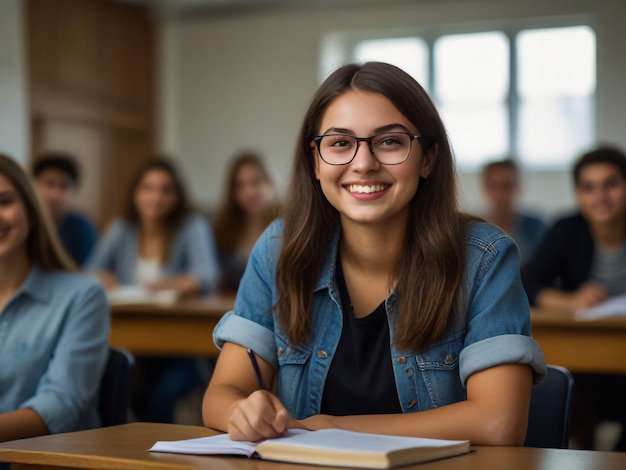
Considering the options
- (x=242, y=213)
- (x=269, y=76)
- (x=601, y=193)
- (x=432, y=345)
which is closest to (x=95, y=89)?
(x=269, y=76)

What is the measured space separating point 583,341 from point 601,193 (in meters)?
0.73

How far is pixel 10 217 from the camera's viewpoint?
7.70ft

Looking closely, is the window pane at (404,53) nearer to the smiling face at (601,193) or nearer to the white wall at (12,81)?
the white wall at (12,81)

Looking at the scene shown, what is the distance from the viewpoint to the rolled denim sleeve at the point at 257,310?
1.93 m

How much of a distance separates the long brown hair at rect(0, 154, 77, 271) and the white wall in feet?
16.8

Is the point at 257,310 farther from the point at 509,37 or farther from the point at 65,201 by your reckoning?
the point at 509,37

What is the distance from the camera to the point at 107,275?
4719 millimetres

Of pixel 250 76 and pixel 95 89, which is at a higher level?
pixel 250 76

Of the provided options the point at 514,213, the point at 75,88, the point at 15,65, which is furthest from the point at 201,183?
the point at 514,213

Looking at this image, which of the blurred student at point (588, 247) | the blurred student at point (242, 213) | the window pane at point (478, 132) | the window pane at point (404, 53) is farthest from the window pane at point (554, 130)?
the blurred student at point (588, 247)

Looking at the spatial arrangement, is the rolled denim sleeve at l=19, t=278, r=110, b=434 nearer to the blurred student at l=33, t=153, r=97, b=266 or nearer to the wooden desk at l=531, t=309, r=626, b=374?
the wooden desk at l=531, t=309, r=626, b=374

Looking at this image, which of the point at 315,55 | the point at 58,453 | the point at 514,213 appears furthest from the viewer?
the point at 315,55

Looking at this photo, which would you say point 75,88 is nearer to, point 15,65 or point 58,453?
point 15,65

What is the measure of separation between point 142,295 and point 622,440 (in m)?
2.06
